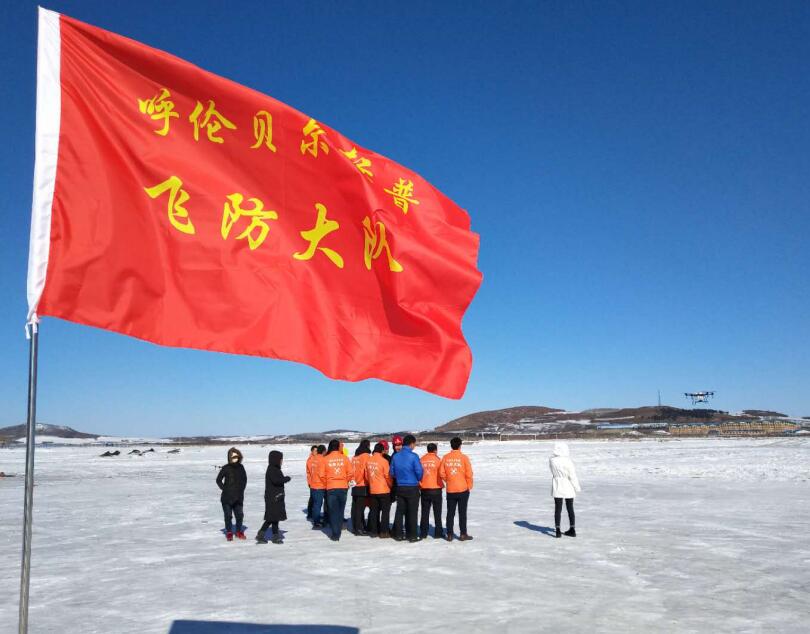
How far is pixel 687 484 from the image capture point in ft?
73.8

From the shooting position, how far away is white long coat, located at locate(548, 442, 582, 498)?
42.5ft

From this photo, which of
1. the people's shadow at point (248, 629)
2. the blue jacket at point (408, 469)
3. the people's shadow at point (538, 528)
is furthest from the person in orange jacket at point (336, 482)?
the people's shadow at point (248, 629)

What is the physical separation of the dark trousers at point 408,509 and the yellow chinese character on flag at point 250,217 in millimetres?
8553

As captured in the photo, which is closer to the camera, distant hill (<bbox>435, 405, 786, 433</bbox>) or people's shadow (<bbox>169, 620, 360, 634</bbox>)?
people's shadow (<bbox>169, 620, 360, 634</bbox>)

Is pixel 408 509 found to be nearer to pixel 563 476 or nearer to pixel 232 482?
pixel 563 476

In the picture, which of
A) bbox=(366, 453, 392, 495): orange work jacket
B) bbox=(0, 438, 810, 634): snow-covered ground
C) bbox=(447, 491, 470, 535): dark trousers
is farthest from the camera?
bbox=(366, 453, 392, 495): orange work jacket

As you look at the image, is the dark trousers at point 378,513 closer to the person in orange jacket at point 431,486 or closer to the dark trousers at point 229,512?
the person in orange jacket at point 431,486

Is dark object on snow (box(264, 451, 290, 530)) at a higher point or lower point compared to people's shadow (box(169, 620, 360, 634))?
higher

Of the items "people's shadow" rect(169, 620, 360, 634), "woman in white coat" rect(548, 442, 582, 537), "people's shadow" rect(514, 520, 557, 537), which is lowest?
"people's shadow" rect(514, 520, 557, 537)

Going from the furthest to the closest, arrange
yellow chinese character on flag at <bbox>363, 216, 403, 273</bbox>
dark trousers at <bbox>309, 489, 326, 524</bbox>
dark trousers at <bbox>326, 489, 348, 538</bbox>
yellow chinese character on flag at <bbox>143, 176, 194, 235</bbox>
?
dark trousers at <bbox>309, 489, 326, 524</bbox> → dark trousers at <bbox>326, 489, 348, 538</bbox> → yellow chinese character on flag at <bbox>363, 216, 403, 273</bbox> → yellow chinese character on flag at <bbox>143, 176, 194, 235</bbox>

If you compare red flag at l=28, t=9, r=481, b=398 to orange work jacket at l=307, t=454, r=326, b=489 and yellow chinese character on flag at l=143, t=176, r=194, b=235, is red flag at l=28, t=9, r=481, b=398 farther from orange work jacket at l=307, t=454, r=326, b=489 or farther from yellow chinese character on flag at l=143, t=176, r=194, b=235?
orange work jacket at l=307, t=454, r=326, b=489

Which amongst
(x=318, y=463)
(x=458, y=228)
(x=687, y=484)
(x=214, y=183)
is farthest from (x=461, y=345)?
(x=687, y=484)

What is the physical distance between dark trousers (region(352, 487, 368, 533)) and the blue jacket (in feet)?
3.35

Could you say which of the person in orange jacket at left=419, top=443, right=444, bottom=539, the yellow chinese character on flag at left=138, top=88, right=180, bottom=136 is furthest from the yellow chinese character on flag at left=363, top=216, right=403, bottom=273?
the person in orange jacket at left=419, top=443, right=444, bottom=539
